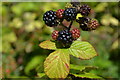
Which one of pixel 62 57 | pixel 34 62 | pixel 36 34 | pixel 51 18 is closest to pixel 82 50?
pixel 62 57

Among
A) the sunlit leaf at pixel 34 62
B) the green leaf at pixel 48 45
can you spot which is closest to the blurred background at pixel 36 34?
the sunlit leaf at pixel 34 62

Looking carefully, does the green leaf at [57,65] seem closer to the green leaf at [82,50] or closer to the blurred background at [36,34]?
the green leaf at [82,50]

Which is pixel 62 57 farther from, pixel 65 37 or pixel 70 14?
pixel 70 14

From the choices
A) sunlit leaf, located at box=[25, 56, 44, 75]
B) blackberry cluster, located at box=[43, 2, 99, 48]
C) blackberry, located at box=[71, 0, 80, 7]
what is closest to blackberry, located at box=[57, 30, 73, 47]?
blackberry cluster, located at box=[43, 2, 99, 48]

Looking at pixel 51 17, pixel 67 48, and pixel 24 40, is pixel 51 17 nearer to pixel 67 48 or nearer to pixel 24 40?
pixel 67 48

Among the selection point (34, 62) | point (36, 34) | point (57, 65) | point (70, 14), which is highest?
point (70, 14)

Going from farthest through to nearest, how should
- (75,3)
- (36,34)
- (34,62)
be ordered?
1. (36,34)
2. (34,62)
3. (75,3)

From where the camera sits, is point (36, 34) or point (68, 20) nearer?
point (68, 20)

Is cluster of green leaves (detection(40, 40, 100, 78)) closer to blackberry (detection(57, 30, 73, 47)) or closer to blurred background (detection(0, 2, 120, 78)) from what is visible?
blackberry (detection(57, 30, 73, 47))
